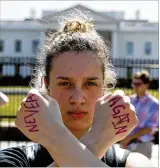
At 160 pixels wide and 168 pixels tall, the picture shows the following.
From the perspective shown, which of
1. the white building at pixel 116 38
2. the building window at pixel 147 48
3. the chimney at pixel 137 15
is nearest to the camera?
the white building at pixel 116 38

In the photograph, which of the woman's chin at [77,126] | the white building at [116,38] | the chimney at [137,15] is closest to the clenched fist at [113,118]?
the woman's chin at [77,126]

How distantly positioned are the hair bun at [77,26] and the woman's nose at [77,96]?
0.32m

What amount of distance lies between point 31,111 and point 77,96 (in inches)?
10.0

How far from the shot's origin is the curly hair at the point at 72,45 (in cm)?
152

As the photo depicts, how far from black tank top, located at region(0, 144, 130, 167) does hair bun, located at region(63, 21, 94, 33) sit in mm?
376

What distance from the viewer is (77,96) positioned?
1.36 metres

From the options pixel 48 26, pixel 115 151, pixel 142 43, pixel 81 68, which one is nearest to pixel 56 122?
pixel 81 68

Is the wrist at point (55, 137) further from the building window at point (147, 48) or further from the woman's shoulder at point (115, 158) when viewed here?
the building window at point (147, 48)

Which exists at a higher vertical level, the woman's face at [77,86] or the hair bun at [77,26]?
the hair bun at [77,26]

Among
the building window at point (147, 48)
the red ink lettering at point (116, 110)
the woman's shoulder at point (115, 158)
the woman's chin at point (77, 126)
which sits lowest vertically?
the building window at point (147, 48)

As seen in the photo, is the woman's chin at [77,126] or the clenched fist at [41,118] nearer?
the clenched fist at [41,118]

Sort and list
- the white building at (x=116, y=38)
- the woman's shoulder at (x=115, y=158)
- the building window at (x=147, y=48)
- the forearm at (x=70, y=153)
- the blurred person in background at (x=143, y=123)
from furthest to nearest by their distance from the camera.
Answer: the building window at (x=147, y=48) < the white building at (x=116, y=38) < the blurred person in background at (x=143, y=123) < the woman's shoulder at (x=115, y=158) < the forearm at (x=70, y=153)

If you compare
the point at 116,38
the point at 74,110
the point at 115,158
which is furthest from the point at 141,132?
the point at 116,38

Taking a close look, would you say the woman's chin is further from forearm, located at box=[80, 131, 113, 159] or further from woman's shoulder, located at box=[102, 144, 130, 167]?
forearm, located at box=[80, 131, 113, 159]
